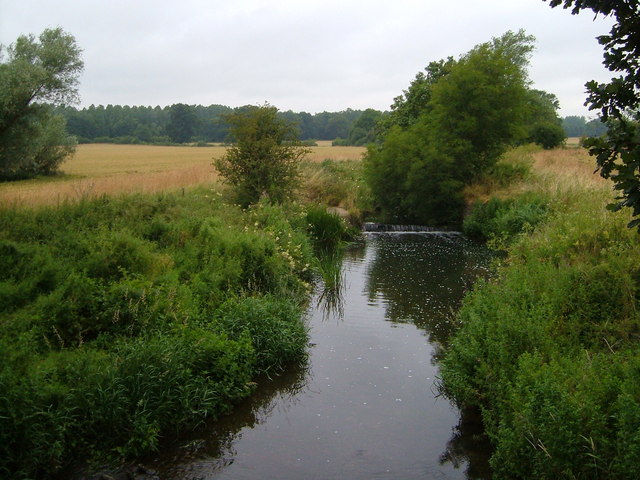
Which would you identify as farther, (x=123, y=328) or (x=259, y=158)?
(x=259, y=158)

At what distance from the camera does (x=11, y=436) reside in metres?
4.88

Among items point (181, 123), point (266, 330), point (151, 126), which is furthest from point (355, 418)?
point (151, 126)

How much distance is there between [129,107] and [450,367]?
366 ft

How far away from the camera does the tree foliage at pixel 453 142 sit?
2275 cm

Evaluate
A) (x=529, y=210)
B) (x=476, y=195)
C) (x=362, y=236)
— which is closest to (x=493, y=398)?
(x=529, y=210)

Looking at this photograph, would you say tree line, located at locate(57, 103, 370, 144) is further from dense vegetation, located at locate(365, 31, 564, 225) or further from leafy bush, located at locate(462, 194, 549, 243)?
leafy bush, located at locate(462, 194, 549, 243)

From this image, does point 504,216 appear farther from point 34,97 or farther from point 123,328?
point 34,97

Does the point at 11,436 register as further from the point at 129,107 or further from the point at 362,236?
the point at 129,107

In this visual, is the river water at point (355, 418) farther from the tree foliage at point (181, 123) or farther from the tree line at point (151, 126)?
the tree foliage at point (181, 123)

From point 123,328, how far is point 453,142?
18.8 metres

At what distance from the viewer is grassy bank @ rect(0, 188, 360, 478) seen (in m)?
5.29

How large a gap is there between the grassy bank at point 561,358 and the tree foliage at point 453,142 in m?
12.2

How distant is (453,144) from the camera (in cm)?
2322

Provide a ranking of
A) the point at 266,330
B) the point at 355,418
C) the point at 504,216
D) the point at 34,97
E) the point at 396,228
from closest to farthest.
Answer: the point at 355,418
the point at 266,330
the point at 504,216
the point at 396,228
the point at 34,97
